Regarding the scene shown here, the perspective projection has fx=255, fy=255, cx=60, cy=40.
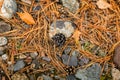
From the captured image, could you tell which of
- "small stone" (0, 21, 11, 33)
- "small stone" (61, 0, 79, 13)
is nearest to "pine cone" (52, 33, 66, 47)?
"small stone" (61, 0, 79, 13)

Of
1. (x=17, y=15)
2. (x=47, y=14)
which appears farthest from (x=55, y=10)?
(x=17, y=15)

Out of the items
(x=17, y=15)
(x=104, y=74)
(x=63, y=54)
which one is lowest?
(x=104, y=74)

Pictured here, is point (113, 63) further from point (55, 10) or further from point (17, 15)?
point (17, 15)

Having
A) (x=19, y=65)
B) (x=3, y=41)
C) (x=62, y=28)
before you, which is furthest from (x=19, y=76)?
(x=62, y=28)

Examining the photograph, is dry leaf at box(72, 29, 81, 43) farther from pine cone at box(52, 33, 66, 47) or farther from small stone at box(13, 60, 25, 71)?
small stone at box(13, 60, 25, 71)

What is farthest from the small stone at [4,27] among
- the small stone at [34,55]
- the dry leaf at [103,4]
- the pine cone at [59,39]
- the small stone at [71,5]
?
the dry leaf at [103,4]
